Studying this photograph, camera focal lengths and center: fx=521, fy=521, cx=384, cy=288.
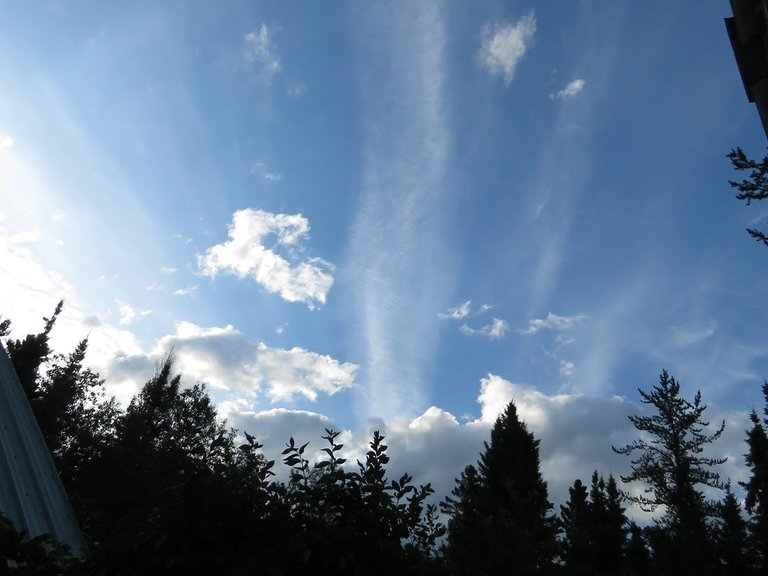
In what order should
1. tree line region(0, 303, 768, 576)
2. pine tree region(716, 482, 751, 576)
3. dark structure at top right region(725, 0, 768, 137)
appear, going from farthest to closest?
pine tree region(716, 482, 751, 576)
dark structure at top right region(725, 0, 768, 137)
tree line region(0, 303, 768, 576)

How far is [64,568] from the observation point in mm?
3893

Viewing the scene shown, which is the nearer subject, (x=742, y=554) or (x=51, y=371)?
(x=742, y=554)

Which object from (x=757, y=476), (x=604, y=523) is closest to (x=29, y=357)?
(x=604, y=523)

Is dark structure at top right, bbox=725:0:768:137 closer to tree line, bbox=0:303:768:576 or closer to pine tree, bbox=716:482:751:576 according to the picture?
tree line, bbox=0:303:768:576

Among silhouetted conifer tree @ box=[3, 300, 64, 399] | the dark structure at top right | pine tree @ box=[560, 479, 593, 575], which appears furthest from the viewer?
silhouetted conifer tree @ box=[3, 300, 64, 399]

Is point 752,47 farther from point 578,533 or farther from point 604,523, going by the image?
point 604,523

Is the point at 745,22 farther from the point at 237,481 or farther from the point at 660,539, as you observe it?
the point at 660,539

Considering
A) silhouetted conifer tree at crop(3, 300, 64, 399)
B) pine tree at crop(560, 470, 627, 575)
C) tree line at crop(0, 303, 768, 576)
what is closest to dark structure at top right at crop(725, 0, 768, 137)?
tree line at crop(0, 303, 768, 576)

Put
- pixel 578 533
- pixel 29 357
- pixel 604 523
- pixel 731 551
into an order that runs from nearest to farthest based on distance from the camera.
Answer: pixel 578 533, pixel 731 551, pixel 604 523, pixel 29 357

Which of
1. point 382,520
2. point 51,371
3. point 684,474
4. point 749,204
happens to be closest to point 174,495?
point 382,520

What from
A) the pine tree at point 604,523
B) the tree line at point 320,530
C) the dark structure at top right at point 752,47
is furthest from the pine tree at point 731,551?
the dark structure at top right at point 752,47

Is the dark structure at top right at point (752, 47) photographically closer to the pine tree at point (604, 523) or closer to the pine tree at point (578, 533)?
the pine tree at point (578, 533)

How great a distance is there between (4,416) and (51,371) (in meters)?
41.9

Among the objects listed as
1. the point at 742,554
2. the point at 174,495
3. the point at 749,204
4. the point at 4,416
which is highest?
the point at 749,204
